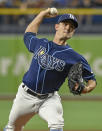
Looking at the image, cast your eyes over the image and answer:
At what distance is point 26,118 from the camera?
627 centimetres

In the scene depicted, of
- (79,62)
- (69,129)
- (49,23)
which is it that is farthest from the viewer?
(49,23)

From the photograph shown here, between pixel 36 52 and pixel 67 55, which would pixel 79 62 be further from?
pixel 36 52

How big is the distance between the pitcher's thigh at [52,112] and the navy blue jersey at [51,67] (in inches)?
5.2

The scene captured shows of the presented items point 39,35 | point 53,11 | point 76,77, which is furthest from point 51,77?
point 39,35

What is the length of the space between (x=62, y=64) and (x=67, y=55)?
0.43ft

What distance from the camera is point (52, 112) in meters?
5.99

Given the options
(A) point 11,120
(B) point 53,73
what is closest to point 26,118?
(A) point 11,120

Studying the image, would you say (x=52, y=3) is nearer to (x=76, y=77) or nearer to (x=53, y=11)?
(x=53, y=11)

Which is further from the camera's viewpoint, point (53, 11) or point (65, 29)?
point (53, 11)

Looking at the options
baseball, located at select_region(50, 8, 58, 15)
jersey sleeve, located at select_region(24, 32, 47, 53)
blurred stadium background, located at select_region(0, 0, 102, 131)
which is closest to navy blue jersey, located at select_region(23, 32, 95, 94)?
jersey sleeve, located at select_region(24, 32, 47, 53)

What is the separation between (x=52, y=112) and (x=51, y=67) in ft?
1.80

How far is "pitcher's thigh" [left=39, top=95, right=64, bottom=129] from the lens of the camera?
5.92 metres

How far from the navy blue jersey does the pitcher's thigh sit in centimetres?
13

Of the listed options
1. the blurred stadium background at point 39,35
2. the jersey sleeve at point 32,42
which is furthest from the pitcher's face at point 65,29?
the blurred stadium background at point 39,35
